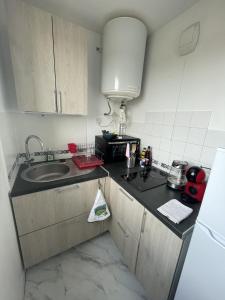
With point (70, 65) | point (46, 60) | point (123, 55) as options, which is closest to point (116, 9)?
point (123, 55)

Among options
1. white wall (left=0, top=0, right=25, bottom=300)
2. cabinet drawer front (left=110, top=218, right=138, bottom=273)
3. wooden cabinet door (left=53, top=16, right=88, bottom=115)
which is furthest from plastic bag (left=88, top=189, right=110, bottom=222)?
wooden cabinet door (left=53, top=16, right=88, bottom=115)

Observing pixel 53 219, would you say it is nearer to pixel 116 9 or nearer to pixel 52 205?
pixel 52 205

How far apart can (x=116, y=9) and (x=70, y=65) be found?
0.58 metres

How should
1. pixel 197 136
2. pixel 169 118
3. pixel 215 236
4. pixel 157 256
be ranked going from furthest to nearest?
pixel 169 118
pixel 197 136
pixel 157 256
pixel 215 236

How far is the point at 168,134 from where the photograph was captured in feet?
4.45

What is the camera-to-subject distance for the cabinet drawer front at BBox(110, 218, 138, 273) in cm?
113

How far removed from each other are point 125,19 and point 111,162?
131 cm

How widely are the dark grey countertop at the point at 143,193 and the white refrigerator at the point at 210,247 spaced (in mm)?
96

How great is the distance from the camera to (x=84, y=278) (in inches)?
47.9

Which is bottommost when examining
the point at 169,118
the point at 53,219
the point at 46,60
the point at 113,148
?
the point at 53,219

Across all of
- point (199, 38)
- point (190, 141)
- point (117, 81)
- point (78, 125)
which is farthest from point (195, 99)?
point (78, 125)

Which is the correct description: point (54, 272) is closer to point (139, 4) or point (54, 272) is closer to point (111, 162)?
point (111, 162)

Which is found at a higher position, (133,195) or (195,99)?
(195,99)

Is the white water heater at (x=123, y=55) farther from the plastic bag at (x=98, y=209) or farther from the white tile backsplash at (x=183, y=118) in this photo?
the plastic bag at (x=98, y=209)
